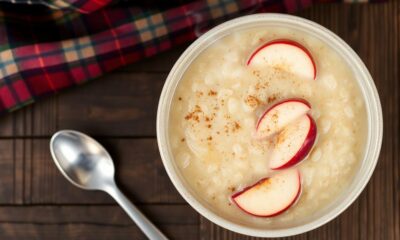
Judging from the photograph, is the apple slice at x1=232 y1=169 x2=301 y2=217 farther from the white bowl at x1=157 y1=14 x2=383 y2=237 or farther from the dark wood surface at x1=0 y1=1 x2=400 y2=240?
the dark wood surface at x1=0 y1=1 x2=400 y2=240

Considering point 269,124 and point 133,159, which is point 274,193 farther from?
point 133,159

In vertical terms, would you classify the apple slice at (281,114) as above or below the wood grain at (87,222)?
above

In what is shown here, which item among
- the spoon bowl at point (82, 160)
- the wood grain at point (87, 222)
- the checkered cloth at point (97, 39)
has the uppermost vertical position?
the checkered cloth at point (97, 39)

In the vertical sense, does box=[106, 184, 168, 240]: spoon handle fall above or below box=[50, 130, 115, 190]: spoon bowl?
below

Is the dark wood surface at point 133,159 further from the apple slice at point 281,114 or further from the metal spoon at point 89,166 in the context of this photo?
the apple slice at point 281,114

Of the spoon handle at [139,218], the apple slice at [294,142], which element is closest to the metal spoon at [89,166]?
the spoon handle at [139,218]

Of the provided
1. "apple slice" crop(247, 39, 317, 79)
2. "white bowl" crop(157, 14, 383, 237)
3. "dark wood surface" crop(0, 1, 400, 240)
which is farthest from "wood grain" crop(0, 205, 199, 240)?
"apple slice" crop(247, 39, 317, 79)

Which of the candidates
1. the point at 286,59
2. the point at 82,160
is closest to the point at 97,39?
the point at 82,160

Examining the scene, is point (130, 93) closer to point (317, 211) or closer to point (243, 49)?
point (243, 49)
